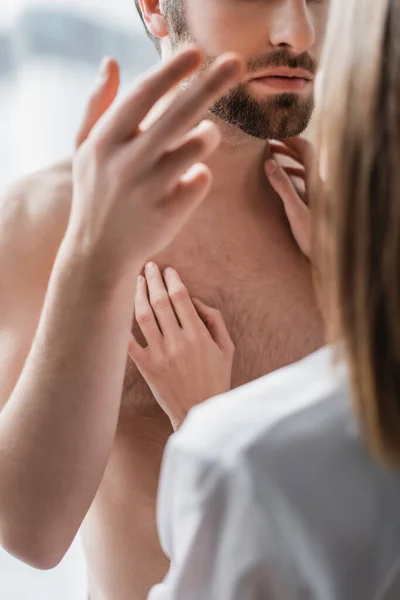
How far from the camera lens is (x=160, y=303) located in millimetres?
916

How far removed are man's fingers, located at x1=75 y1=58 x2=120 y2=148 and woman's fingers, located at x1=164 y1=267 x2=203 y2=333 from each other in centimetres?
29

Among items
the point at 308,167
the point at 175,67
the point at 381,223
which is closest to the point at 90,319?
the point at 175,67

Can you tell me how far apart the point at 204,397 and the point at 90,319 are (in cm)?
26

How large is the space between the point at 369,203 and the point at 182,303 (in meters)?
0.53

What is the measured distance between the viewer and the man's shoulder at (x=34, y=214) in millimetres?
874

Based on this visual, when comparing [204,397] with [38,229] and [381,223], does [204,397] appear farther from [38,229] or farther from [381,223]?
[381,223]

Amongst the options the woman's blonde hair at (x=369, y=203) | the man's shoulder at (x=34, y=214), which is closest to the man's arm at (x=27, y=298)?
the man's shoulder at (x=34, y=214)

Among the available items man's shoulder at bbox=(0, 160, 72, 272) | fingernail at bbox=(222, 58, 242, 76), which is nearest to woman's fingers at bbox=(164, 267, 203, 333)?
man's shoulder at bbox=(0, 160, 72, 272)

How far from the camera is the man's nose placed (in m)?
0.94

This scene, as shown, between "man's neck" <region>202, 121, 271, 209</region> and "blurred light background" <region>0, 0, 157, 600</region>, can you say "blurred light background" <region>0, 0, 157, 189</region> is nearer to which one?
"blurred light background" <region>0, 0, 157, 600</region>

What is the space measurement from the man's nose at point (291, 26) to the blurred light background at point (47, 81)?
460 millimetres

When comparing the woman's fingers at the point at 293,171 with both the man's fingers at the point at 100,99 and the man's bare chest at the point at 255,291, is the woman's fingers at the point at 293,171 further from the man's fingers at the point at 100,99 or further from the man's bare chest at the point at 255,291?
the man's fingers at the point at 100,99

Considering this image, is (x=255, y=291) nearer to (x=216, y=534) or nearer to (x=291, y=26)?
(x=291, y=26)

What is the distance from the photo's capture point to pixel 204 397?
0.89m
